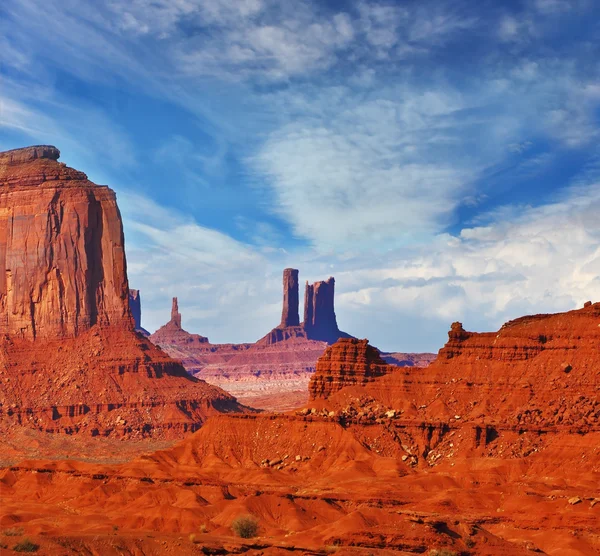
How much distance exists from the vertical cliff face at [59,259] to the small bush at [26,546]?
133 m

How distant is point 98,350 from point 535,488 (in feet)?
321

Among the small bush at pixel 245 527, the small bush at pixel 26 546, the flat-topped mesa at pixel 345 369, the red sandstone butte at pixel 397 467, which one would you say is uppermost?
the flat-topped mesa at pixel 345 369

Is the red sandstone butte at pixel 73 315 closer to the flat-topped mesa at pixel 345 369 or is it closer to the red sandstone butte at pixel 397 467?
the flat-topped mesa at pixel 345 369

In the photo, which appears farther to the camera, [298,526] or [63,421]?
[63,421]

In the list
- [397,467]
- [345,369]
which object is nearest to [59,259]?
[345,369]

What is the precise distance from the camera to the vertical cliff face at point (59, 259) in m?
192

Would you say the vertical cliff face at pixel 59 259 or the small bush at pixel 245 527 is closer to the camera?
the small bush at pixel 245 527

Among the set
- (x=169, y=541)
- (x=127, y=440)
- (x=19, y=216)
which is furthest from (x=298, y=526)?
(x=19, y=216)

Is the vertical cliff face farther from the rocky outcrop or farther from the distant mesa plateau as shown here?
the rocky outcrop

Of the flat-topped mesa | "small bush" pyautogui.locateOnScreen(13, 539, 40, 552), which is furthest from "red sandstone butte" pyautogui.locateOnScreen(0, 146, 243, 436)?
"small bush" pyautogui.locateOnScreen(13, 539, 40, 552)

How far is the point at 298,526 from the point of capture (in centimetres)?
9144

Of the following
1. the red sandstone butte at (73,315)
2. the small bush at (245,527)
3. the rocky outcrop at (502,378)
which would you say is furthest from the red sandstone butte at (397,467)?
the red sandstone butte at (73,315)

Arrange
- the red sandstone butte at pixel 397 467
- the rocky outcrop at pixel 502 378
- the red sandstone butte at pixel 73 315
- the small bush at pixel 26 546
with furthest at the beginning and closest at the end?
the red sandstone butte at pixel 73 315 → the rocky outcrop at pixel 502 378 → the red sandstone butte at pixel 397 467 → the small bush at pixel 26 546

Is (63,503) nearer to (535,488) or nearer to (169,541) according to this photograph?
(535,488)
